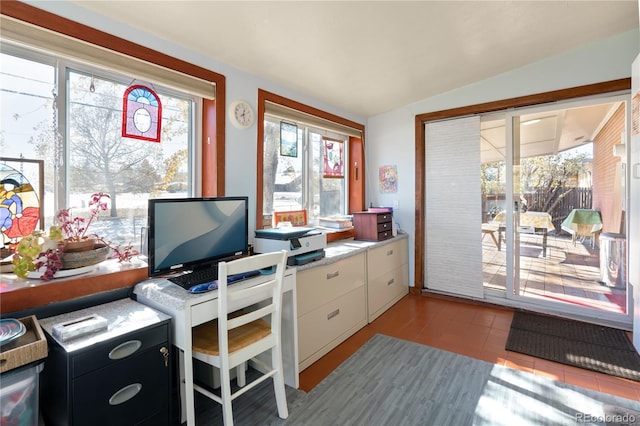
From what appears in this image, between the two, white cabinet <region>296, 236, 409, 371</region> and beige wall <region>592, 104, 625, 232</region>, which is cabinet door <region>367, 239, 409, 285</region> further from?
beige wall <region>592, 104, 625, 232</region>

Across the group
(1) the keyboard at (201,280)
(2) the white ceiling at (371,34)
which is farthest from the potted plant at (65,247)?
(2) the white ceiling at (371,34)

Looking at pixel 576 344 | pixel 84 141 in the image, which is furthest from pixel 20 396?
pixel 576 344

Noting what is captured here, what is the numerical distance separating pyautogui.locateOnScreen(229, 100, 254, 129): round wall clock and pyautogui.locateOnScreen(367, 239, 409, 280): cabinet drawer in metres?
1.60

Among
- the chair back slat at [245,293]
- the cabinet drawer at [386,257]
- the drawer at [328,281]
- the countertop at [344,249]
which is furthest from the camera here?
the cabinet drawer at [386,257]

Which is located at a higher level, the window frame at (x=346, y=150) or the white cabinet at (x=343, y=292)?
the window frame at (x=346, y=150)

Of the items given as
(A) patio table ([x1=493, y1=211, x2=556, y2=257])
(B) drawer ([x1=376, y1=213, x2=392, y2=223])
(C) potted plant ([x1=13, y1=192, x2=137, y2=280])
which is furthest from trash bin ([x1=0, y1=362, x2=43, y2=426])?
(A) patio table ([x1=493, y1=211, x2=556, y2=257])

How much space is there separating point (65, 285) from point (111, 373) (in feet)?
1.84

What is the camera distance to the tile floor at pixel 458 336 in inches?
83.4

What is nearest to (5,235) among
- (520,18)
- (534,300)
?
(520,18)

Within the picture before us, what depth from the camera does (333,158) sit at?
12.3 ft

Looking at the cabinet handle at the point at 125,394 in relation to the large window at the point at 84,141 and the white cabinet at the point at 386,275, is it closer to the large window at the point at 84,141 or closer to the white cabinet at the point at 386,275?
the large window at the point at 84,141

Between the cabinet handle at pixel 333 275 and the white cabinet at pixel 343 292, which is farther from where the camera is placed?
the cabinet handle at pixel 333 275

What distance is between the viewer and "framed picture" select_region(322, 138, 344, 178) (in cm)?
364

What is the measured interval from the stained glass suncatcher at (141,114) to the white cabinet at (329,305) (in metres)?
1.35
